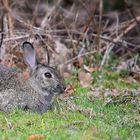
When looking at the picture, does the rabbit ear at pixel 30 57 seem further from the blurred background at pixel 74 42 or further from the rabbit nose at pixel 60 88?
the blurred background at pixel 74 42

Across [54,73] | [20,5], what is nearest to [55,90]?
[54,73]

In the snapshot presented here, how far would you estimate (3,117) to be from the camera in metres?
7.46

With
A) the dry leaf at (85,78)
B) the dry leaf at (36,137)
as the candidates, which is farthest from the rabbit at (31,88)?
the dry leaf at (85,78)

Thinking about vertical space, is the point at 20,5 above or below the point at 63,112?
above

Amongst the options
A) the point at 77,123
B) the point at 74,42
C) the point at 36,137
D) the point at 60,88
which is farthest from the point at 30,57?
the point at 74,42

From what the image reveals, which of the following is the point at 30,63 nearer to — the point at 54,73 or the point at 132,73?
the point at 54,73

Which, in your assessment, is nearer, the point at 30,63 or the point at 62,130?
the point at 62,130

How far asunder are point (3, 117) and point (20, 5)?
693 cm

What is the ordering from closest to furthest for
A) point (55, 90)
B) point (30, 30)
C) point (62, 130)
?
point (62, 130) → point (55, 90) → point (30, 30)

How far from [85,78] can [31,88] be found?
7.84 ft

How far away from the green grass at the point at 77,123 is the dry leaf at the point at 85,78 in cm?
196

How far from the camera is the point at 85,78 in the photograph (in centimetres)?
1080

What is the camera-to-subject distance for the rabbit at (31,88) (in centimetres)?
823

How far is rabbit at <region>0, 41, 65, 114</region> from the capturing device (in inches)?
324
